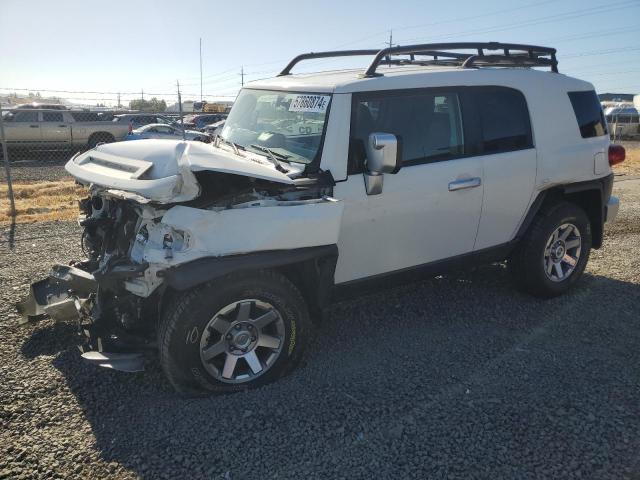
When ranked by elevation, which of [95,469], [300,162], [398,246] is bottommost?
[95,469]

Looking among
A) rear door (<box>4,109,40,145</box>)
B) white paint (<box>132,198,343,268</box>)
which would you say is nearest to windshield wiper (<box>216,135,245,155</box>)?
white paint (<box>132,198,343,268</box>)

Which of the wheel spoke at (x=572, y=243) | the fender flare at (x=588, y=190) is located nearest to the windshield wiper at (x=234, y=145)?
the fender flare at (x=588, y=190)

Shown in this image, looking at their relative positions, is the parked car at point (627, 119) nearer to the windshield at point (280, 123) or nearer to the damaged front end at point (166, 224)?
the windshield at point (280, 123)

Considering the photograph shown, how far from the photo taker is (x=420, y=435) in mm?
2930

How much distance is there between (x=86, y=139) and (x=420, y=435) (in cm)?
1965

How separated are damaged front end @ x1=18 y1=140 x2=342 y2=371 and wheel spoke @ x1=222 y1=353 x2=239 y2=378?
0.48m

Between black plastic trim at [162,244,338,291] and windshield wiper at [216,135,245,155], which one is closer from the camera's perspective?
black plastic trim at [162,244,338,291]

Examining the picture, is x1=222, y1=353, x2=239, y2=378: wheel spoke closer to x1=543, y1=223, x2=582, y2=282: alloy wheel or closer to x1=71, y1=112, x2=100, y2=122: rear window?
x1=543, y1=223, x2=582, y2=282: alloy wheel

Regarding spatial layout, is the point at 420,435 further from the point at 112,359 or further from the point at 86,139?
the point at 86,139

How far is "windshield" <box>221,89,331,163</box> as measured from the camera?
366cm

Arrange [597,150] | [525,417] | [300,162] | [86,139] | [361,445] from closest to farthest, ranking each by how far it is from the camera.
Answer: [361,445] < [525,417] < [300,162] < [597,150] < [86,139]

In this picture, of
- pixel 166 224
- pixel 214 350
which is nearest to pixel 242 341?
pixel 214 350

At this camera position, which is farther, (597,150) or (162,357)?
(597,150)

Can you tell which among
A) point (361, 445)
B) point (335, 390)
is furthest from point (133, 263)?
point (361, 445)
